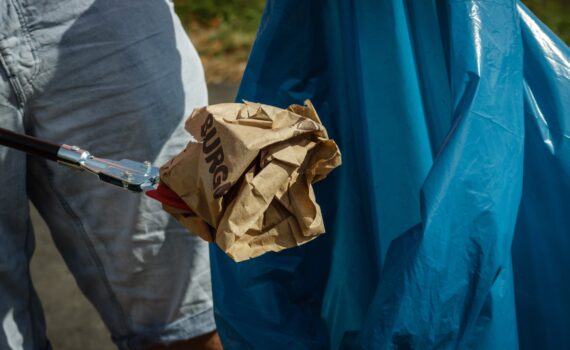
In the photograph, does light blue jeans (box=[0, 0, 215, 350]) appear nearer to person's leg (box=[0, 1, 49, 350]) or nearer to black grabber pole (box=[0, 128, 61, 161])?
person's leg (box=[0, 1, 49, 350])

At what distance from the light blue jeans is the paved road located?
75cm

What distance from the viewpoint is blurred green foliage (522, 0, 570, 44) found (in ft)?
12.4

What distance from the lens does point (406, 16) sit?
4.09ft

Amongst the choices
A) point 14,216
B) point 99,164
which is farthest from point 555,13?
point 99,164

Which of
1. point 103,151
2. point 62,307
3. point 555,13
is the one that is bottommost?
point 62,307

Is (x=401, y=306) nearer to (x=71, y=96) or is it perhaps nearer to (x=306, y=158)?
(x=306, y=158)

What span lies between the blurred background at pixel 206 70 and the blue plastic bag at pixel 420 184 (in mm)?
1092

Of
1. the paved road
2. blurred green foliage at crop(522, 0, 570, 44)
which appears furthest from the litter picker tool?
blurred green foliage at crop(522, 0, 570, 44)

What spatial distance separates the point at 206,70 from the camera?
372 centimetres

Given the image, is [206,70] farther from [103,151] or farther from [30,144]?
[30,144]

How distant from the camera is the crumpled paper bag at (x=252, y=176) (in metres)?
0.95

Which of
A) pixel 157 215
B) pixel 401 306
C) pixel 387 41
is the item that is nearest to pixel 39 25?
pixel 157 215

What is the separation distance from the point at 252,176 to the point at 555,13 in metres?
3.43

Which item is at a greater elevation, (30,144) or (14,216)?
(30,144)
